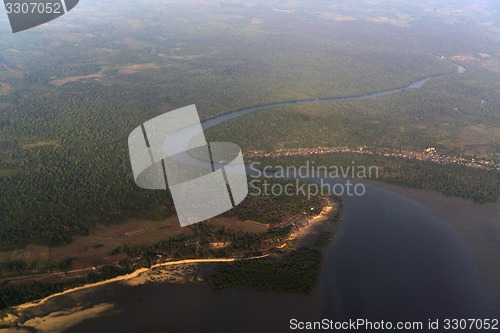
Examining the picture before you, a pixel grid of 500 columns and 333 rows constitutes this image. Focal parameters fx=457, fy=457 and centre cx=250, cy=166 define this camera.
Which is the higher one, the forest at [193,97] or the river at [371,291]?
the forest at [193,97]

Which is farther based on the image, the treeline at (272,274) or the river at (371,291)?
the treeline at (272,274)

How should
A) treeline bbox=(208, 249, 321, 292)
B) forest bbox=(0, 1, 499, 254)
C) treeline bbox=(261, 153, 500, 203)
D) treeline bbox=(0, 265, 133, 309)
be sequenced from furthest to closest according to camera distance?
treeline bbox=(261, 153, 500, 203), forest bbox=(0, 1, 499, 254), treeline bbox=(208, 249, 321, 292), treeline bbox=(0, 265, 133, 309)

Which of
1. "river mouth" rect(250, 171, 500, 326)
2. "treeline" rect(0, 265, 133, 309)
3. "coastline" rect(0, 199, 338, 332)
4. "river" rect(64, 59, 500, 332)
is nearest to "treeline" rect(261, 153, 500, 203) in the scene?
"river mouth" rect(250, 171, 500, 326)

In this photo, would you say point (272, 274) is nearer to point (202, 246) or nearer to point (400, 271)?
point (202, 246)

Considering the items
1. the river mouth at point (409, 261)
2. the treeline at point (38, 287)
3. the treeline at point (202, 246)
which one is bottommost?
the river mouth at point (409, 261)

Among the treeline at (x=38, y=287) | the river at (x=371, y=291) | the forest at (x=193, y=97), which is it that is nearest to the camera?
the river at (x=371, y=291)

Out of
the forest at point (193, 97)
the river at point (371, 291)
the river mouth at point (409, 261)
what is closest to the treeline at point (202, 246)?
the forest at point (193, 97)

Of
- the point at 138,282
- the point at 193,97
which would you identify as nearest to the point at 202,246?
the point at 138,282

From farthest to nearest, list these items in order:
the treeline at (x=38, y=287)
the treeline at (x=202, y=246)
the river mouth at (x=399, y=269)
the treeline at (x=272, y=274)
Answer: the treeline at (x=202, y=246), the treeline at (x=272, y=274), the river mouth at (x=399, y=269), the treeline at (x=38, y=287)

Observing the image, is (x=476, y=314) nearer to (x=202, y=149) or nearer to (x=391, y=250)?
(x=391, y=250)

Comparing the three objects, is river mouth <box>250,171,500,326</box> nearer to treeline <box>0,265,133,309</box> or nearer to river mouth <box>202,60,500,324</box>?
river mouth <box>202,60,500,324</box>

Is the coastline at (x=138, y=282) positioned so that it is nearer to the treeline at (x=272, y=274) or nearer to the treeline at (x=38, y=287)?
the treeline at (x=38, y=287)
